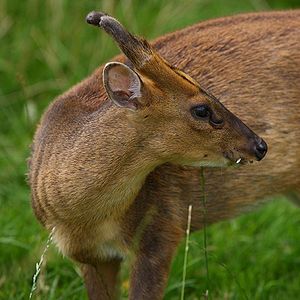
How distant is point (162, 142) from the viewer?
12.0ft

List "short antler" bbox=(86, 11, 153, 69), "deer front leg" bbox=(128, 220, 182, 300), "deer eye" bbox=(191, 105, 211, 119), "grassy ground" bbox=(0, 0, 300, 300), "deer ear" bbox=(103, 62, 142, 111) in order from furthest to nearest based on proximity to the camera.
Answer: "grassy ground" bbox=(0, 0, 300, 300)
"deer front leg" bbox=(128, 220, 182, 300)
"deer eye" bbox=(191, 105, 211, 119)
"deer ear" bbox=(103, 62, 142, 111)
"short antler" bbox=(86, 11, 153, 69)

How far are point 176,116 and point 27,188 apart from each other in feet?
7.00

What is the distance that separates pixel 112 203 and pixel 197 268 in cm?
134

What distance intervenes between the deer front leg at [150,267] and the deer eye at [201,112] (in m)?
0.72

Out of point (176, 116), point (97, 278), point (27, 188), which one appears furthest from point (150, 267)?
point (27, 188)

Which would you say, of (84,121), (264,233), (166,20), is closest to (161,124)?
(84,121)

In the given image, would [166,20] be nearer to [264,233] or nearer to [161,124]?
[264,233]

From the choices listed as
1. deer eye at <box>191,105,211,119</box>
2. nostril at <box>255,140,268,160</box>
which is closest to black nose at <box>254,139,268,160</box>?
nostril at <box>255,140,268,160</box>

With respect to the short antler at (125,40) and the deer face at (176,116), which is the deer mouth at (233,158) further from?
the short antler at (125,40)

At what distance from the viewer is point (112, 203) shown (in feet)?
12.5

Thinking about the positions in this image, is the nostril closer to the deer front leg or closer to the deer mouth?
the deer mouth

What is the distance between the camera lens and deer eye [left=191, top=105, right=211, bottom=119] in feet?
11.9

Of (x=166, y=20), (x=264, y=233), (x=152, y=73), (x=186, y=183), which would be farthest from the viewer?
(x=166, y=20)

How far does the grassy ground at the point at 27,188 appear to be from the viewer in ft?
15.5
